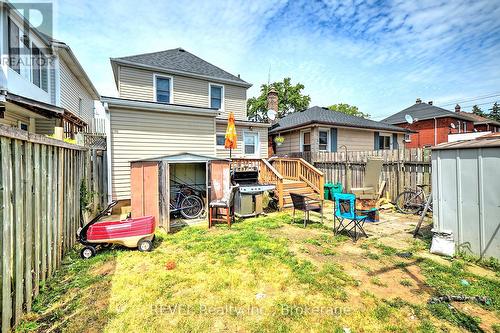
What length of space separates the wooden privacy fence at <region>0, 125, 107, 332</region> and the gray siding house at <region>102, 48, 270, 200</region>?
4228 mm

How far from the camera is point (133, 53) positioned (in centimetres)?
1288

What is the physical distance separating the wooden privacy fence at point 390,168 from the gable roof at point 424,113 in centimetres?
2044

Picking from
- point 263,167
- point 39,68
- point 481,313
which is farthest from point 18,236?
point 39,68

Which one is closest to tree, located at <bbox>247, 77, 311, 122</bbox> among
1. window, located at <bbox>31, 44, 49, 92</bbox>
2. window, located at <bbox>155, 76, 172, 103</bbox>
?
window, located at <bbox>155, 76, 172, 103</bbox>

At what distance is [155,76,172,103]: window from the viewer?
12.4 metres

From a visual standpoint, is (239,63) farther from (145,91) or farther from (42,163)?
(42,163)

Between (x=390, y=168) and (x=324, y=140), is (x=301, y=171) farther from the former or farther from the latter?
(x=324, y=140)

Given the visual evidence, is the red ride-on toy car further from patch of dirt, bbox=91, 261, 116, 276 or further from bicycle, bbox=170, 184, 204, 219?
bicycle, bbox=170, 184, 204, 219

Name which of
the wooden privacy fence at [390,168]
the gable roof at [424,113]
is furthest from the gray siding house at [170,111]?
the gable roof at [424,113]

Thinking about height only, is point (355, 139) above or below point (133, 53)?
below

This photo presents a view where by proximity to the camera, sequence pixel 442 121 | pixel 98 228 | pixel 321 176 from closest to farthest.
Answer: pixel 98 228
pixel 321 176
pixel 442 121

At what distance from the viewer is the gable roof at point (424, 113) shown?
23797 mm

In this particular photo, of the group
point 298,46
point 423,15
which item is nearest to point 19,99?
point 298,46

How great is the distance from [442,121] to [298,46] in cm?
2208
